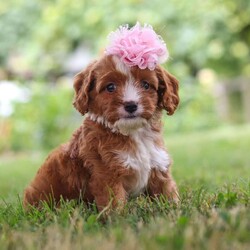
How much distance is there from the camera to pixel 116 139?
13.8ft

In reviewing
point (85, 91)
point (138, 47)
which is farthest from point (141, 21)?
point (85, 91)

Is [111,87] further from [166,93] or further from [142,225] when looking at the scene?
[142,225]

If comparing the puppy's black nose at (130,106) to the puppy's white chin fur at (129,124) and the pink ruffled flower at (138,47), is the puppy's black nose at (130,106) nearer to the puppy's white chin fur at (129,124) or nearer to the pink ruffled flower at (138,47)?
the puppy's white chin fur at (129,124)

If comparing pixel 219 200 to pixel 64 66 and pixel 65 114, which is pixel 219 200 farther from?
pixel 64 66

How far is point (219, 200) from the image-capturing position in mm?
3994

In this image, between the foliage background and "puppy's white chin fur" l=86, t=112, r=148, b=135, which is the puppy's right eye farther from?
the foliage background

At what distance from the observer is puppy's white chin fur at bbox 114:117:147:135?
4.08 meters

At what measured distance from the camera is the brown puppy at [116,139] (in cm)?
410

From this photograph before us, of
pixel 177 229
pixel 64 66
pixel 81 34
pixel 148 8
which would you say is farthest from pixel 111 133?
pixel 64 66

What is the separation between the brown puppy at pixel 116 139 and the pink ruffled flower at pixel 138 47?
5cm

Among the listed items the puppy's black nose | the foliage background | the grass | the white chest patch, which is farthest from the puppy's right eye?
the foliage background

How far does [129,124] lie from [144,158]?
0.28 m

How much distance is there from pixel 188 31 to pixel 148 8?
5.34 ft

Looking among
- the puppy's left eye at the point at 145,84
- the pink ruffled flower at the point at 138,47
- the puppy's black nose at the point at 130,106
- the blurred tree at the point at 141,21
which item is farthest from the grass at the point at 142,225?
the blurred tree at the point at 141,21
